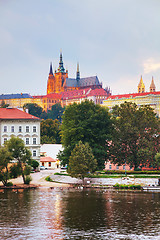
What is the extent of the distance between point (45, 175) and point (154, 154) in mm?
22436

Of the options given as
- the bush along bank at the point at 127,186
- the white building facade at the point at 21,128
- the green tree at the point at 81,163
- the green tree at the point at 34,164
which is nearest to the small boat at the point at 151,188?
the bush along bank at the point at 127,186

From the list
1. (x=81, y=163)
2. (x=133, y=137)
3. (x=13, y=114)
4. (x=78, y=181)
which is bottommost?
(x=78, y=181)

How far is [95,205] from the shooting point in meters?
59.9

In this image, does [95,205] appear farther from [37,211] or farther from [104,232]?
[104,232]

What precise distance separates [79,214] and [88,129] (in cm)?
3347

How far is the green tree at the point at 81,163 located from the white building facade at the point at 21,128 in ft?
78.4

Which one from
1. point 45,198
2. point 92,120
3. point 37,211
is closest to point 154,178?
point 92,120

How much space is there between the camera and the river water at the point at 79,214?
145 ft

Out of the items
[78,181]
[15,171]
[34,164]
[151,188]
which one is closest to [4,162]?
[15,171]

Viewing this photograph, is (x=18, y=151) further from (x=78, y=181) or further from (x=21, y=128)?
(x=21, y=128)

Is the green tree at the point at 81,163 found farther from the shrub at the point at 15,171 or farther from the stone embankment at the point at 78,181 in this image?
the shrub at the point at 15,171

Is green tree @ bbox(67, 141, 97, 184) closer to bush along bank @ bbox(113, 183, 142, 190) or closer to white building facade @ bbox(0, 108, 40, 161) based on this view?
bush along bank @ bbox(113, 183, 142, 190)

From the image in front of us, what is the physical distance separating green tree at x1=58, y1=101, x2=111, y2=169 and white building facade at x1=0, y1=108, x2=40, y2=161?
16.6m

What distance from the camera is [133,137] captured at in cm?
8769
